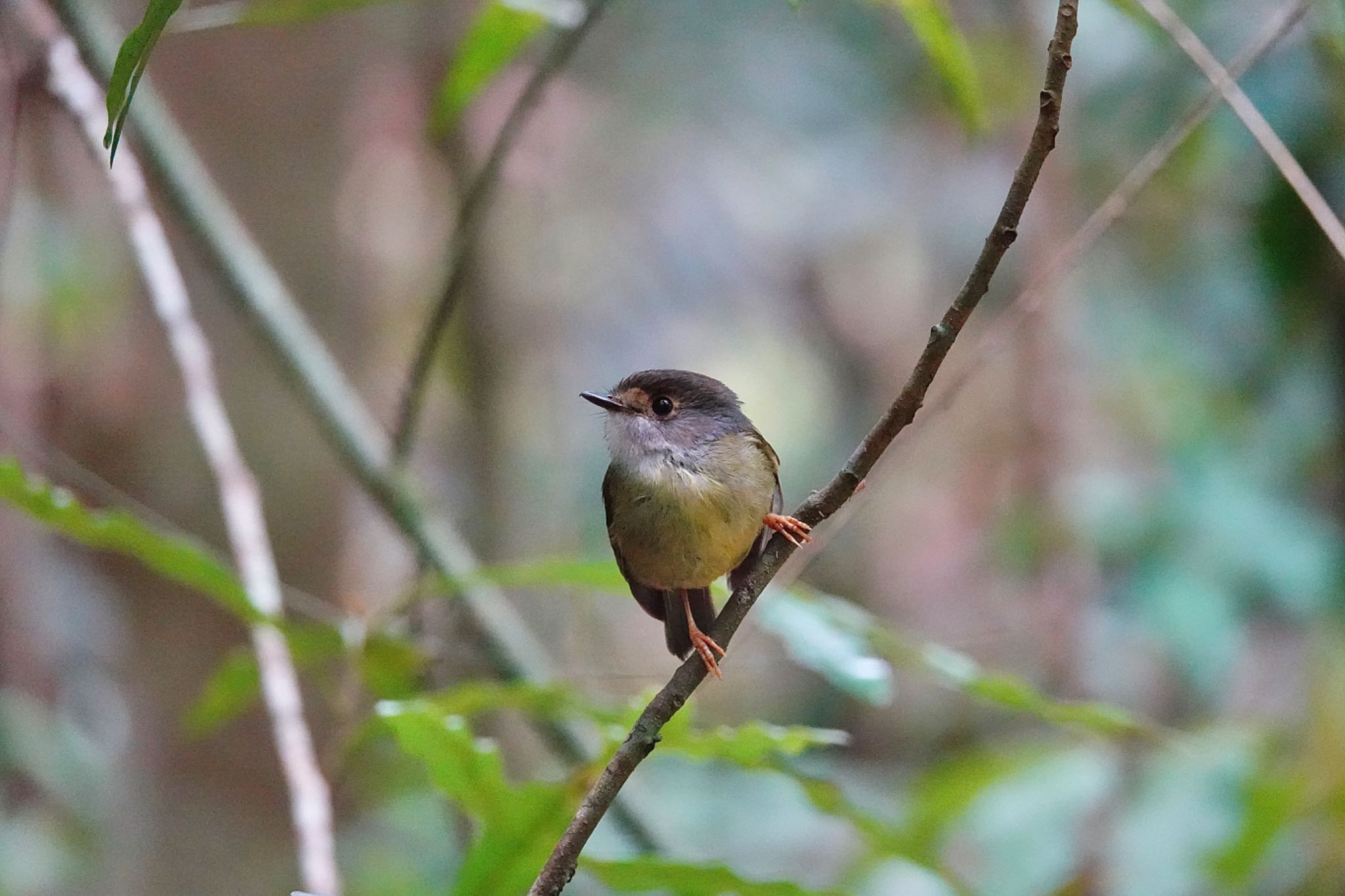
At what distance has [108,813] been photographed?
4.30m

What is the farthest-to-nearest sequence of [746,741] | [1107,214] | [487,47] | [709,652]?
[487,47]
[1107,214]
[746,741]
[709,652]

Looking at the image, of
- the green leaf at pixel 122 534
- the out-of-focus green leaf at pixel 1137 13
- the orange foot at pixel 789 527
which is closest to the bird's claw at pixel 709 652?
the orange foot at pixel 789 527

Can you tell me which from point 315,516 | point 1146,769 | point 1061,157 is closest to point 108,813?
point 315,516

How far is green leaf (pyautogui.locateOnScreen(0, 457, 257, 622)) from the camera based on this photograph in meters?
2.09

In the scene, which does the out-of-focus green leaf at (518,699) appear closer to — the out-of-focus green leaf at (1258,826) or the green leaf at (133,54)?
the green leaf at (133,54)

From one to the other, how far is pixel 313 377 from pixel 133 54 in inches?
79.2

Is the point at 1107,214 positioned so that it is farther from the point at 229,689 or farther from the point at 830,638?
the point at 229,689

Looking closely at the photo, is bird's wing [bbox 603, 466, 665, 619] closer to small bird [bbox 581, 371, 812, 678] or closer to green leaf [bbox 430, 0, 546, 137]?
small bird [bbox 581, 371, 812, 678]

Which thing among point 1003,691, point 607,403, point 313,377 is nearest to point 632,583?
point 607,403

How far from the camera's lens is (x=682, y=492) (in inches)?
85.7

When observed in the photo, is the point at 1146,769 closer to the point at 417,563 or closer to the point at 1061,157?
the point at 1061,157

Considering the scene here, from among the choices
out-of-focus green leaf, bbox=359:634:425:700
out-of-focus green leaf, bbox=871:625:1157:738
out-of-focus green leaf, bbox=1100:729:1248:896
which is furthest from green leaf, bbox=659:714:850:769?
out-of-focus green leaf, bbox=1100:729:1248:896

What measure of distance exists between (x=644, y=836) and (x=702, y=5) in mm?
4388

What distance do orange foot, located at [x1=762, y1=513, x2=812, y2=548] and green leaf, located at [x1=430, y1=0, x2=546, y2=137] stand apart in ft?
3.31
